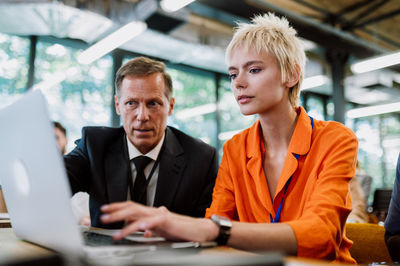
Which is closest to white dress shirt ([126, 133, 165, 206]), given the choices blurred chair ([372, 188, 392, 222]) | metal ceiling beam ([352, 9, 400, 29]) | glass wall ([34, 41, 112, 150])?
glass wall ([34, 41, 112, 150])

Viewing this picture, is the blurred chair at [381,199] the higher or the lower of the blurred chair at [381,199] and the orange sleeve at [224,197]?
the lower

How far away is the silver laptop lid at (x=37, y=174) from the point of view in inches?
24.4

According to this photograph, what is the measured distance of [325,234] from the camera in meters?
1.01

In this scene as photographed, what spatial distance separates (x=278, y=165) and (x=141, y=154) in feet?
2.41

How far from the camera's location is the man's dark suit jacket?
5.44 feet

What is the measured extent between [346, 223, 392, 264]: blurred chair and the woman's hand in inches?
33.7

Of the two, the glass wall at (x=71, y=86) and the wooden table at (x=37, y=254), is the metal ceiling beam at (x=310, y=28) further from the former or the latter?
the wooden table at (x=37, y=254)

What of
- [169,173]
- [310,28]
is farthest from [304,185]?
[310,28]

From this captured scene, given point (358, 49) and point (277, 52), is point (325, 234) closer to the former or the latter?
point (277, 52)

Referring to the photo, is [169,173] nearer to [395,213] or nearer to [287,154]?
[287,154]

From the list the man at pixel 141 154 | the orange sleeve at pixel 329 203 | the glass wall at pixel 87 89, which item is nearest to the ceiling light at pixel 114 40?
the glass wall at pixel 87 89

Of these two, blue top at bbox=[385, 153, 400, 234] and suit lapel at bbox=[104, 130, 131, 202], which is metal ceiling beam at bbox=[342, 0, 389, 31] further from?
suit lapel at bbox=[104, 130, 131, 202]

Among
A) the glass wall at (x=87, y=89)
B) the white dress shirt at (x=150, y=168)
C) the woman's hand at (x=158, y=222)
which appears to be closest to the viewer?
the woman's hand at (x=158, y=222)

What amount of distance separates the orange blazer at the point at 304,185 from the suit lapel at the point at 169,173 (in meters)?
0.28
